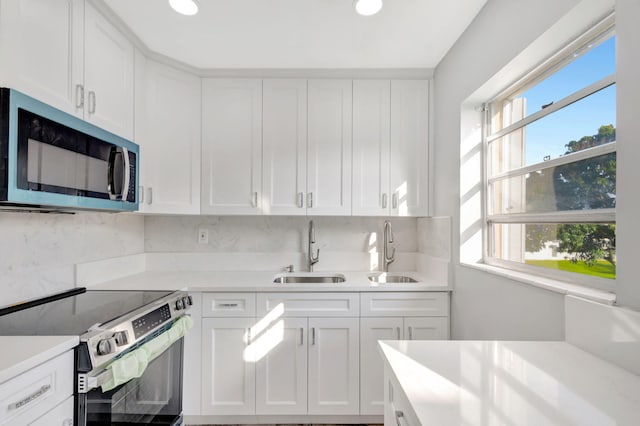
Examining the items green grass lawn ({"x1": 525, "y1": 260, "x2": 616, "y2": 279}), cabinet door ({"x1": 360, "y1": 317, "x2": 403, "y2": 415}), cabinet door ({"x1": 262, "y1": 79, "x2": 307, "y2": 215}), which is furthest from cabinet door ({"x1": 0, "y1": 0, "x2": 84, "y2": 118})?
green grass lawn ({"x1": 525, "y1": 260, "x2": 616, "y2": 279})

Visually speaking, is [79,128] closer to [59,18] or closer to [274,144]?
[59,18]

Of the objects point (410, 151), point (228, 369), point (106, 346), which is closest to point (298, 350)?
point (228, 369)

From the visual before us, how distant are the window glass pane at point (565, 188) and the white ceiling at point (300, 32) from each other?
965 millimetres

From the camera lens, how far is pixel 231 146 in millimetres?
2320

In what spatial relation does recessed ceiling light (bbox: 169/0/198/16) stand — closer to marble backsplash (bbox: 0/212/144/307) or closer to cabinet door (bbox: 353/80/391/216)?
cabinet door (bbox: 353/80/391/216)

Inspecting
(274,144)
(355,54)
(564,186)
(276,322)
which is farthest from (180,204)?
(564,186)

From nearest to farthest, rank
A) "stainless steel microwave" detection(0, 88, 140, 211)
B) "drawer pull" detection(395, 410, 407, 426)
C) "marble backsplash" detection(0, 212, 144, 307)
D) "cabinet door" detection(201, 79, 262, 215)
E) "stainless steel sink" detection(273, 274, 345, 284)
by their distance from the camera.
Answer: "drawer pull" detection(395, 410, 407, 426), "stainless steel microwave" detection(0, 88, 140, 211), "marble backsplash" detection(0, 212, 144, 307), "cabinet door" detection(201, 79, 262, 215), "stainless steel sink" detection(273, 274, 345, 284)

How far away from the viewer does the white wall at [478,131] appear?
46.9 inches

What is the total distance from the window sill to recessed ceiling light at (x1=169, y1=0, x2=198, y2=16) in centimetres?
204

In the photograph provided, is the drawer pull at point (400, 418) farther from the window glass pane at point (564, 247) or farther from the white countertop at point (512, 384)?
the window glass pane at point (564, 247)

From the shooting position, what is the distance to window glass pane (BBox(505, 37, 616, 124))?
1.10m

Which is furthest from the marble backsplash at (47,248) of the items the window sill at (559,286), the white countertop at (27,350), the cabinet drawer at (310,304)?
the window sill at (559,286)

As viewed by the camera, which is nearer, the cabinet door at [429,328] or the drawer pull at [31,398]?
the drawer pull at [31,398]

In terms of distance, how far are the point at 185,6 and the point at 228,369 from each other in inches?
82.9
